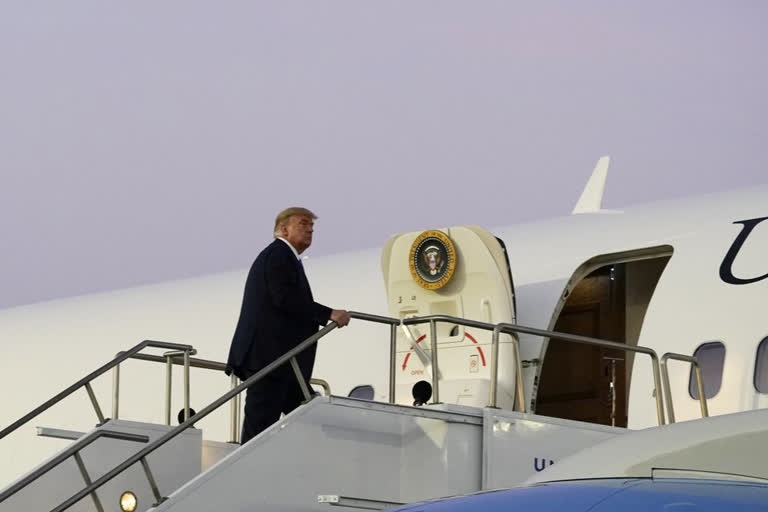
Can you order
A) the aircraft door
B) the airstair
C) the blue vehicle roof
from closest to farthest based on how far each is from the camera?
the blue vehicle roof
the airstair
the aircraft door

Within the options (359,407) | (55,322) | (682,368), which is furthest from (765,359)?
(55,322)

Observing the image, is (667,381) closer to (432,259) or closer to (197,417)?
(432,259)

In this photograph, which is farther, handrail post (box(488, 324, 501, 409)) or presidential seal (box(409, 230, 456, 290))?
presidential seal (box(409, 230, 456, 290))

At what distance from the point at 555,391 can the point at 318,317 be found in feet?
14.1

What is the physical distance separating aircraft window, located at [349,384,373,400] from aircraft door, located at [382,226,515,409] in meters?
0.79

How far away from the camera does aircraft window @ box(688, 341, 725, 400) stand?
11.0m

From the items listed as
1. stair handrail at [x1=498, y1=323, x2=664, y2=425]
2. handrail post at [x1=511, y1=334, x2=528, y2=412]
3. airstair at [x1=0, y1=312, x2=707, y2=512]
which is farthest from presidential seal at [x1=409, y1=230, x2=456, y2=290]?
airstair at [x1=0, y1=312, x2=707, y2=512]

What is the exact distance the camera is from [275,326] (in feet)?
33.0

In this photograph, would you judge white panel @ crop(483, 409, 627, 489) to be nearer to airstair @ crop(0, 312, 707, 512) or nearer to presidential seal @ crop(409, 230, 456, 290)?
airstair @ crop(0, 312, 707, 512)

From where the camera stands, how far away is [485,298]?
12.0 metres

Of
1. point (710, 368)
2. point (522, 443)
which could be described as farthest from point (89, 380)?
point (710, 368)

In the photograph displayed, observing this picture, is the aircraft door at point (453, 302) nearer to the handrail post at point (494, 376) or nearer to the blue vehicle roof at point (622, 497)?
the handrail post at point (494, 376)

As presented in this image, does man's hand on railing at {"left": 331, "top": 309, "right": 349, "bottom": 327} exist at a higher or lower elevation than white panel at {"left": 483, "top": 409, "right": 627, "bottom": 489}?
higher

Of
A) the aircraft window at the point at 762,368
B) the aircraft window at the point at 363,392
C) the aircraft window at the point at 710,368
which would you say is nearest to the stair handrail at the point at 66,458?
the aircraft window at the point at 363,392
